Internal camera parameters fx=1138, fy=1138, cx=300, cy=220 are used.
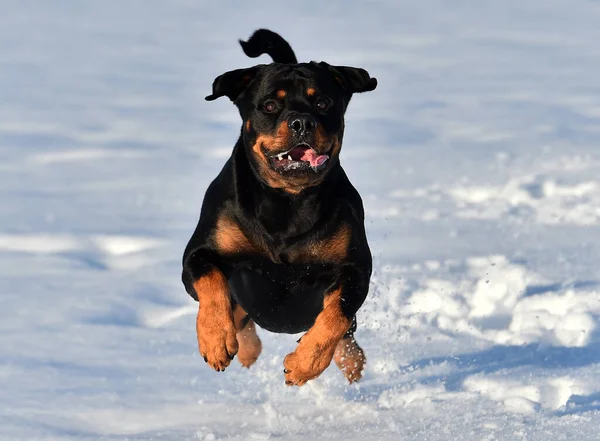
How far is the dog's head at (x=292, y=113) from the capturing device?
5.92 metres

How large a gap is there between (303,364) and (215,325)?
0.51 metres

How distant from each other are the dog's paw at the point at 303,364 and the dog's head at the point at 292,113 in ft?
2.92

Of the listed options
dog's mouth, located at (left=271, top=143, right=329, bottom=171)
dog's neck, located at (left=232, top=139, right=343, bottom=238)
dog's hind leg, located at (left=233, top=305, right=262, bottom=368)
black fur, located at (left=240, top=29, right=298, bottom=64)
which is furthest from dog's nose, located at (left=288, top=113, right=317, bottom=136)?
dog's hind leg, located at (left=233, top=305, right=262, bottom=368)

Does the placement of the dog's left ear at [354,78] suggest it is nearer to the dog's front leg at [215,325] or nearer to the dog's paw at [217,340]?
the dog's front leg at [215,325]

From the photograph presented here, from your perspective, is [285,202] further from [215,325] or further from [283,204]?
[215,325]

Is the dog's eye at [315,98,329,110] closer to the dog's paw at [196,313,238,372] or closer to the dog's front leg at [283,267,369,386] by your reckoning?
the dog's front leg at [283,267,369,386]

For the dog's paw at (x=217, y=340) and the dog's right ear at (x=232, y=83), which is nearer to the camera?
the dog's paw at (x=217, y=340)

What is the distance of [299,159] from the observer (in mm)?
5980

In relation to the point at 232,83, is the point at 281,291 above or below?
below

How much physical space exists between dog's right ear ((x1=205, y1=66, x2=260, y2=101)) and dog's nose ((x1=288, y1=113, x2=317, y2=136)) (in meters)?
0.53

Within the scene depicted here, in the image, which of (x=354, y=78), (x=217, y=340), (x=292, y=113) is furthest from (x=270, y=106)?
(x=217, y=340)

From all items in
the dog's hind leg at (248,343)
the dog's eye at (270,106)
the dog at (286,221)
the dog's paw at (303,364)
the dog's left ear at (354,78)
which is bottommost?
the dog's hind leg at (248,343)

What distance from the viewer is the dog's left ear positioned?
632 cm

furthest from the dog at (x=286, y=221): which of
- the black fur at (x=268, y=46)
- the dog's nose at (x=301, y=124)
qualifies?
the black fur at (x=268, y=46)
